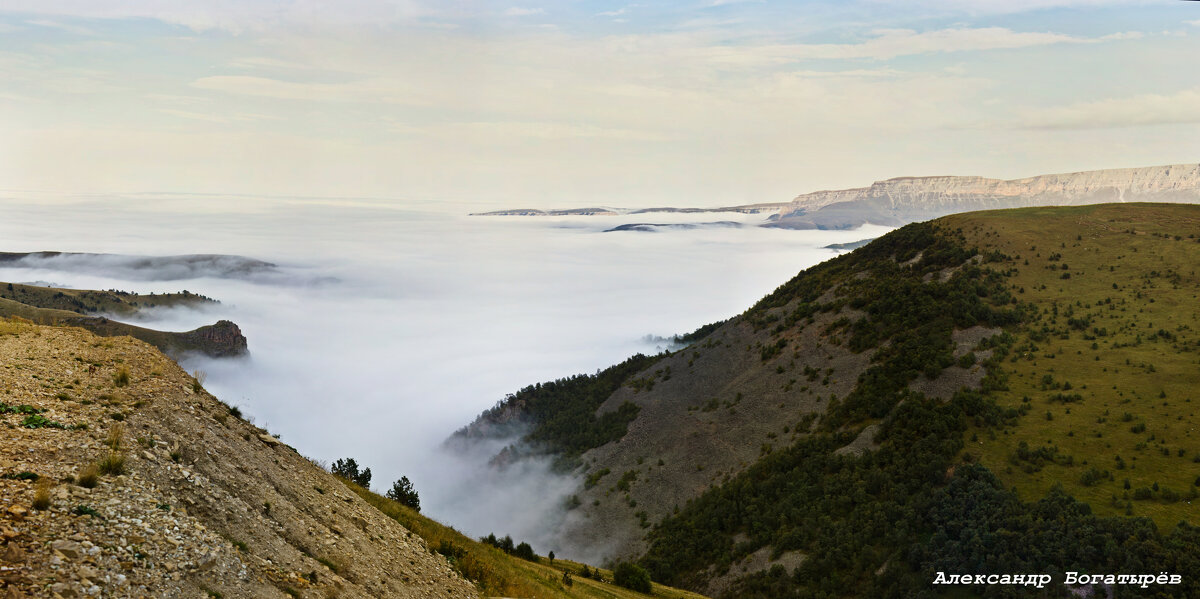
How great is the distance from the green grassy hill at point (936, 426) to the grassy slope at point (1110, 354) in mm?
236

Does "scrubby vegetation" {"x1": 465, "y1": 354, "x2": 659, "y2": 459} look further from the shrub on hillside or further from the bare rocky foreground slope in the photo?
the bare rocky foreground slope

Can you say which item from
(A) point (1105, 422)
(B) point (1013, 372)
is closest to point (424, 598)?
(A) point (1105, 422)

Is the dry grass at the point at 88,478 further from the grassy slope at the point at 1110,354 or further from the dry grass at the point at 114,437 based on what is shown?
the grassy slope at the point at 1110,354

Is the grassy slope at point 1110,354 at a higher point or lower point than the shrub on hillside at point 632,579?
higher

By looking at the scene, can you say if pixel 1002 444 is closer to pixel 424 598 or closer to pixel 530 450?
pixel 424 598

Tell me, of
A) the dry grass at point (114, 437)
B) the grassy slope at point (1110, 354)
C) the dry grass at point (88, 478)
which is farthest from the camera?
the grassy slope at point (1110, 354)

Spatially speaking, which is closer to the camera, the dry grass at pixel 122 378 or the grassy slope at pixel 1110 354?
the dry grass at pixel 122 378

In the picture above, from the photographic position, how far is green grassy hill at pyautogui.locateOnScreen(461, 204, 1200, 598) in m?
39.9

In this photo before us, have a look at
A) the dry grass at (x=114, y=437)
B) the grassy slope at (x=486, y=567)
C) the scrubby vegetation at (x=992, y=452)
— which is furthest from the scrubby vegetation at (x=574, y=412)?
the dry grass at (x=114, y=437)

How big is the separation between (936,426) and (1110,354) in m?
19.2

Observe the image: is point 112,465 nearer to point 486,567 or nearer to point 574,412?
point 486,567

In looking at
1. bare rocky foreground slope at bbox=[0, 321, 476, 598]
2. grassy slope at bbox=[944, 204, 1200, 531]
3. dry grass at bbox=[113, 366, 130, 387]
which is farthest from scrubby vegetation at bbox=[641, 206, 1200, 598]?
dry grass at bbox=[113, 366, 130, 387]

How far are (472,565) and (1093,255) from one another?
88.4 meters

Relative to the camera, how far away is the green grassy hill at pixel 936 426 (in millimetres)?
39938
